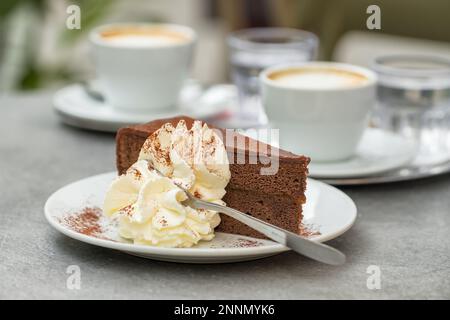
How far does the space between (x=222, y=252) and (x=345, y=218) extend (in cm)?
17

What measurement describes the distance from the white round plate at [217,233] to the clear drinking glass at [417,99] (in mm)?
385

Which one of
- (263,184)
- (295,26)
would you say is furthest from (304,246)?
(295,26)

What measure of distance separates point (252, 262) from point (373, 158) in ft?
1.35

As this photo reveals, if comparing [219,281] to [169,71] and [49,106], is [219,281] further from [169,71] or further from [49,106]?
[49,106]

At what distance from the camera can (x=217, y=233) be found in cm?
93

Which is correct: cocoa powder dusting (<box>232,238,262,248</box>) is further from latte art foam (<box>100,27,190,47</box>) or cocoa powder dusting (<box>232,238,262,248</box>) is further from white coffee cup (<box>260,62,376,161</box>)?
latte art foam (<box>100,27,190,47</box>)

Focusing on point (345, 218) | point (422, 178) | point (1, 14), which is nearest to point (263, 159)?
point (345, 218)

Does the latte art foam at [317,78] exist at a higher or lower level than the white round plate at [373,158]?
higher

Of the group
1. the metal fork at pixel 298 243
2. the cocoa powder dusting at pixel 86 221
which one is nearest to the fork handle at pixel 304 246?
the metal fork at pixel 298 243

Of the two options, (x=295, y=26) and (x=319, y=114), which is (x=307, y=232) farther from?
(x=295, y=26)

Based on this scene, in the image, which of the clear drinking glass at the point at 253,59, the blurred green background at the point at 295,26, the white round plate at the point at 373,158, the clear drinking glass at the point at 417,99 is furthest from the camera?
the blurred green background at the point at 295,26

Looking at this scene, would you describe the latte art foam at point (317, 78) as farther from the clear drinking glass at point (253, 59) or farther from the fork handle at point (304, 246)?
the fork handle at point (304, 246)

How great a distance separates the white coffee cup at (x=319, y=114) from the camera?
1.19 metres
